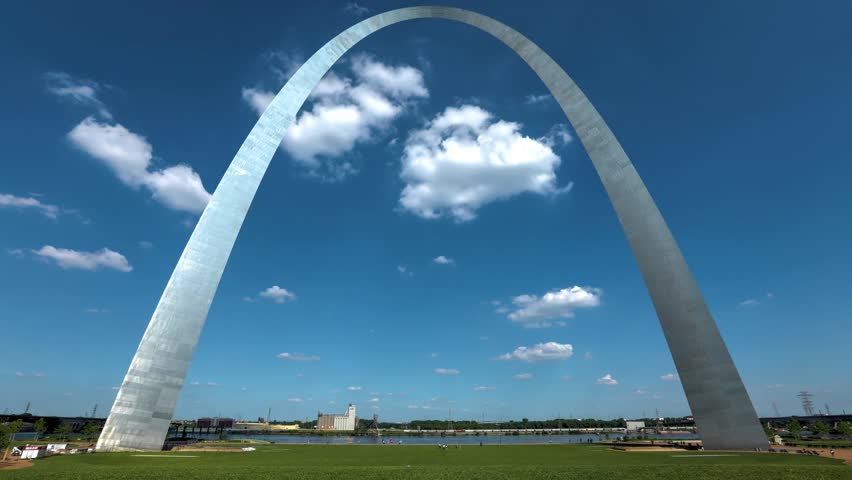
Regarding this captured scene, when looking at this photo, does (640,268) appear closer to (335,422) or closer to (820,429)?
(820,429)

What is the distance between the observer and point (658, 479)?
11570 mm

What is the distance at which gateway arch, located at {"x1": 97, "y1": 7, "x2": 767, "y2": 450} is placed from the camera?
64.2 ft

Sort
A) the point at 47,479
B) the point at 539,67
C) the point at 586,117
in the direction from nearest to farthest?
the point at 47,479 → the point at 586,117 → the point at 539,67

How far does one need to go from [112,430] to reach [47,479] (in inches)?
407

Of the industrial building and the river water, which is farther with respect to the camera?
the industrial building

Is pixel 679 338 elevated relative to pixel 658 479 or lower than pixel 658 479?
elevated

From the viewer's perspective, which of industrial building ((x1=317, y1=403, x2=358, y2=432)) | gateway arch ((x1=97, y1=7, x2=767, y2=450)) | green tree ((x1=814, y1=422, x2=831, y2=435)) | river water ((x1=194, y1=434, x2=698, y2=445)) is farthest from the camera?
industrial building ((x1=317, y1=403, x2=358, y2=432))

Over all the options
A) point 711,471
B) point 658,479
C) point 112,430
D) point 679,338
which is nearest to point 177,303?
point 112,430

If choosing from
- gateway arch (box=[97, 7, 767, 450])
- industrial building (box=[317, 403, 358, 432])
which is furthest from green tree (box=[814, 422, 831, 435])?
industrial building (box=[317, 403, 358, 432])

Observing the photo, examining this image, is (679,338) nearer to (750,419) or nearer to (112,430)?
(750,419)

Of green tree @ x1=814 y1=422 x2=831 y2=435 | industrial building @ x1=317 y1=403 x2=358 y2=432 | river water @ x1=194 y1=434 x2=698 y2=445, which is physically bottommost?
river water @ x1=194 y1=434 x2=698 y2=445

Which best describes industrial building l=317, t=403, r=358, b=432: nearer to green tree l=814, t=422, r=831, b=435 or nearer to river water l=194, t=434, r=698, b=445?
river water l=194, t=434, r=698, b=445

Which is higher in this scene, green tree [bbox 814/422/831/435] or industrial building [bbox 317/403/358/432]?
industrial building [bbox 317/403/358/432]

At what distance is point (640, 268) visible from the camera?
74.9 ft
